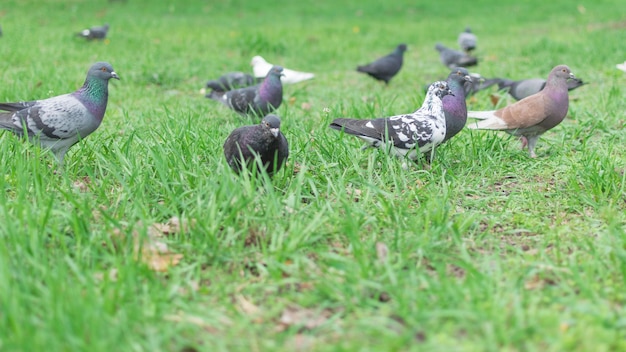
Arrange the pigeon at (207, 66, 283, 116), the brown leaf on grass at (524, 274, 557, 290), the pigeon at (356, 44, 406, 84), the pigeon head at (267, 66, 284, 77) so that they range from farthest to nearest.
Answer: the pigeon at (356, 44, 406, 84) → the pigeon head at (267, 66, 284, 77) → the pigeon at (207, 66, 283, 116) → the brown leaf on grass at (524, 274, 557, 290)

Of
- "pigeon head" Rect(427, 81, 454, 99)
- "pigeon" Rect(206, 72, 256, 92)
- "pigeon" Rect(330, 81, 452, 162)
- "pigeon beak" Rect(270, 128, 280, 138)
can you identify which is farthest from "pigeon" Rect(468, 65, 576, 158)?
"pigeon" Rect(206, 72, 256, 92)

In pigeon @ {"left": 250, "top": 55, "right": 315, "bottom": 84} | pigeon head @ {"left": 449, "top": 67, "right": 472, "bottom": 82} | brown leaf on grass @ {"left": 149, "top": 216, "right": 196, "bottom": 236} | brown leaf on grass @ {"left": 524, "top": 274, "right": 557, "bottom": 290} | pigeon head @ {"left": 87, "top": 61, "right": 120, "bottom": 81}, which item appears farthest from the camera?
pigeon @ {"left": 250, "top": 55, "right": 315, "bottom": 84}

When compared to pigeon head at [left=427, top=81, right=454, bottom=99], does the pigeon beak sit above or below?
below

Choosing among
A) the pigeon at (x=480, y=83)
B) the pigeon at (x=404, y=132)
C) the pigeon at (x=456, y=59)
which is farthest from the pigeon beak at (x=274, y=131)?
the pigeon at (x=456, y=59)

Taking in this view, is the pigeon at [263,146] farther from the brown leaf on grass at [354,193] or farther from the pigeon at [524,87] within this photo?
the pigeon at [524,87]

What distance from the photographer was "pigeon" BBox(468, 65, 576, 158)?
4.66 metres

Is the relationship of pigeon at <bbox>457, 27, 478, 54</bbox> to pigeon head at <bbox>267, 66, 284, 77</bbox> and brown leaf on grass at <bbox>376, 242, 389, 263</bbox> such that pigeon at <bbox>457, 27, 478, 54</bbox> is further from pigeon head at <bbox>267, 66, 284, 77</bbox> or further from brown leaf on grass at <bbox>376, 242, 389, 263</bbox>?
brown leaf on grass at <bbox>376, 242, 389, 263</bbox>

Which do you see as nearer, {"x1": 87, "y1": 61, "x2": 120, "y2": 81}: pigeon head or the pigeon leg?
{"x1": 87, "y1": 61, "x2": 120, "y2": 81}: pigeon head

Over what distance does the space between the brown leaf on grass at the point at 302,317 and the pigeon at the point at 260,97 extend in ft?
11.1

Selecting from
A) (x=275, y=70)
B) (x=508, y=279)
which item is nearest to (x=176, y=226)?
(x=508, y=279)

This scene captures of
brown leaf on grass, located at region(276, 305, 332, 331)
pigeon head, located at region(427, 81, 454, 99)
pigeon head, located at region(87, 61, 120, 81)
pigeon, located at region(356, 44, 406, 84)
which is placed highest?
pigeon head, located at region(87, 61, 120, 81)

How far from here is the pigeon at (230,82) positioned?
6641mm

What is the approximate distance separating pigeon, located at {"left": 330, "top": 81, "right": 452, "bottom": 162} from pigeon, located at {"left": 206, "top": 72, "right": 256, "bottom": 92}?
2.66 meters

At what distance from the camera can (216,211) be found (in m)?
2.96
